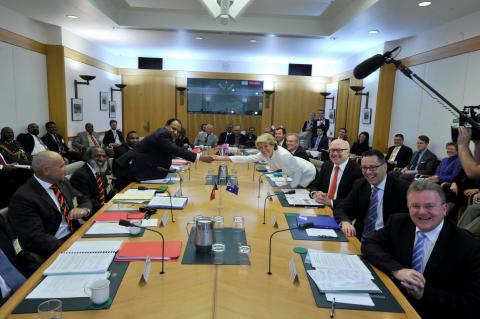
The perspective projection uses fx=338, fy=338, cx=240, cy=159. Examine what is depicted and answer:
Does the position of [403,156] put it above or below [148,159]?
below

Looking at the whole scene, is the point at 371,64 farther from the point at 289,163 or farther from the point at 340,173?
the point at 289,163

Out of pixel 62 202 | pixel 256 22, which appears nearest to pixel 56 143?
pixel 256 22

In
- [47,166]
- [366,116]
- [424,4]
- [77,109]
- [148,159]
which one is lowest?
[148,159]

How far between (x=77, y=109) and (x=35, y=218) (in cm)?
607

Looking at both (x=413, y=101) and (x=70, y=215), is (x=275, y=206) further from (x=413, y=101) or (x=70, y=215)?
(x=413, y=101)

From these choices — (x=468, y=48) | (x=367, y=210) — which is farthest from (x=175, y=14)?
(x=367, y=210)

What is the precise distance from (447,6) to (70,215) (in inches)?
208

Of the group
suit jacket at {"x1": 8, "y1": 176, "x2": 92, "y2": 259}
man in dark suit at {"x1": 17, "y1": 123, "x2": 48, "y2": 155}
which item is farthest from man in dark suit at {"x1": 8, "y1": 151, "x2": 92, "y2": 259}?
man in dark suit at {"x1": 17, "y1": 123, "x2": 48, "y2": 155}

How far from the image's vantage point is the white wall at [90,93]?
735 cm

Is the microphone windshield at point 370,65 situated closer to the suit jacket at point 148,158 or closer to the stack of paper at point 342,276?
the stack of paper at point 342,276

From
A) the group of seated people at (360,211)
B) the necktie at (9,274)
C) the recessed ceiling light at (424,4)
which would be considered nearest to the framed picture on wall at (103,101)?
the group of seated people at (360,211)

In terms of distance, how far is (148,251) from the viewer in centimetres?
186

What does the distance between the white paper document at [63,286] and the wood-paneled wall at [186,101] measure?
9.92 m

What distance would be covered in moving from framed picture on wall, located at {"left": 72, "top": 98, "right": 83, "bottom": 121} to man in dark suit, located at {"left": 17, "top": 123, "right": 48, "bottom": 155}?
51.4 inches
